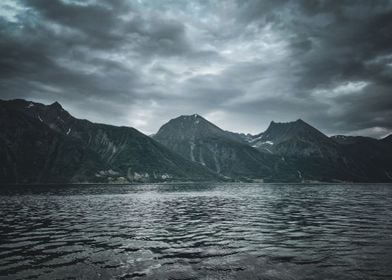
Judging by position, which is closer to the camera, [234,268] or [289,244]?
[234,268]

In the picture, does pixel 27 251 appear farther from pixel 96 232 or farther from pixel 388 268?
pixel 388 268

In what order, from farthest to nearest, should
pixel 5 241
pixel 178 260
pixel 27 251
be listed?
pixel 5 241 < pixel 27 251 < pixel 178 260

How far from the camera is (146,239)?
3238 cm

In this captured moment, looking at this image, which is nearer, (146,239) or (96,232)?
(146,239)

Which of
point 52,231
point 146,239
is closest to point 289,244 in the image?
point 146,239

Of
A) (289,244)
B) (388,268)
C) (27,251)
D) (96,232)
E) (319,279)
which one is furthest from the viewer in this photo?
(96,232)

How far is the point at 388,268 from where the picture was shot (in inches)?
798

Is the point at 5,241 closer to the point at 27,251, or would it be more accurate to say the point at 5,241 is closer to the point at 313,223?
the point at 27,251

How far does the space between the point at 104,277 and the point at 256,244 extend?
51.9ft

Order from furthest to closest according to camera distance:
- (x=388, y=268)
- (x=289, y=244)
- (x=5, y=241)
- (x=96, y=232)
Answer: (x=96, y=232) → (x=5, y=241) → (x=289, y=244) → (x=388, y=268)

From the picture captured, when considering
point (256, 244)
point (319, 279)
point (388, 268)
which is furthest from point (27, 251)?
point (388, 268)

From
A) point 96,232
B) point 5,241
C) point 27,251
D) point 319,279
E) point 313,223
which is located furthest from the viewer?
point 313,223

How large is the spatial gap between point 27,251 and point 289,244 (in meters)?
24.5

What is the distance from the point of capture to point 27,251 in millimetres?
26438
